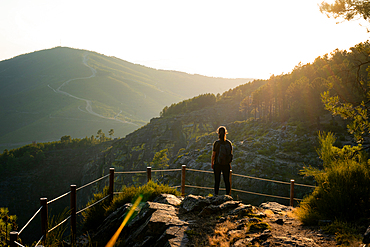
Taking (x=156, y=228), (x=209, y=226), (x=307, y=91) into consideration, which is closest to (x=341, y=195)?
(x=209, y=226)

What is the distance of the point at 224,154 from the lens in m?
7.02

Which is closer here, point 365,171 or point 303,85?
point 365,171

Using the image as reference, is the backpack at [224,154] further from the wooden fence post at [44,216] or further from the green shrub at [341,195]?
the wooden fence post at [44,216]

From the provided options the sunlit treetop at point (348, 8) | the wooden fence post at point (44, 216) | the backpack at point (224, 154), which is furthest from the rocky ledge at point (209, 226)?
the sunlit treetop at point (348, 8)

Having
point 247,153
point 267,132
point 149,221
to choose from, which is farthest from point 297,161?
point 149,221

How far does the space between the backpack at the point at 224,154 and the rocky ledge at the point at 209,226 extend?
1020 millimetres

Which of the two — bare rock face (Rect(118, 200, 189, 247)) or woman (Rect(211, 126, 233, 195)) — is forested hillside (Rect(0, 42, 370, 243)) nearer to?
woman (Rect(211, 126, 233, 195))

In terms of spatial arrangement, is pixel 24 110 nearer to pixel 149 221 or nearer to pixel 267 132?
pixel 267 132

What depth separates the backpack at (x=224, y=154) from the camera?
7.02m

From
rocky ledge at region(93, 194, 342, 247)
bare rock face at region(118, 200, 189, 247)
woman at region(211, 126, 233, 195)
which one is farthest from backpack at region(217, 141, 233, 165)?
bare rock face at region(118, 200, 189, 247)

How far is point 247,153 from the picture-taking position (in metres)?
40.2

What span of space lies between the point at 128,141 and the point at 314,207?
3080 inches

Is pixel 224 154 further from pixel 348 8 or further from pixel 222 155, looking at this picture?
pixel 348 8

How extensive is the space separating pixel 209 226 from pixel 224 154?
226 cm
